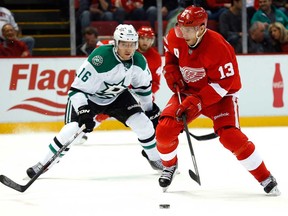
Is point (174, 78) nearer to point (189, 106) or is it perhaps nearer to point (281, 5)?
point (189, 106)

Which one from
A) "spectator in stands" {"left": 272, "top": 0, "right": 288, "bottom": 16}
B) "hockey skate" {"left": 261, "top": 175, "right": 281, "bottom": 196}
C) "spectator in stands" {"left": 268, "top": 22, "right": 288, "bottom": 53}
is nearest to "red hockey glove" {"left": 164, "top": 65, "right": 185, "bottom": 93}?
"hockey skate" {"left": 261, "top": 175, "right": 281, "bottom": 196}

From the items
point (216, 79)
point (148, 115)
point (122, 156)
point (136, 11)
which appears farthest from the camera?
point (136, 11)

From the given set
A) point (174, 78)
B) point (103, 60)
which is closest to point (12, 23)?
point (103, 60)

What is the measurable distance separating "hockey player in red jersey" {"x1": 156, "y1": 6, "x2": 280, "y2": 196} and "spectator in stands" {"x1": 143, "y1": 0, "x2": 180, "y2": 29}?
4.40m

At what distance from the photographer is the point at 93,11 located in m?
9.05

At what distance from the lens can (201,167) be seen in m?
5.75

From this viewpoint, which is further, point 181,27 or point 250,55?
point 250,55

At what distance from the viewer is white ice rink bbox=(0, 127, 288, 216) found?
4.09 metres

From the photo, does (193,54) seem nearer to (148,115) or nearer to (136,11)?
(148,115)

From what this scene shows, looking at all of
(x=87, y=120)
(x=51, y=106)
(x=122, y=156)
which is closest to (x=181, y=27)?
(x=87, y=120)

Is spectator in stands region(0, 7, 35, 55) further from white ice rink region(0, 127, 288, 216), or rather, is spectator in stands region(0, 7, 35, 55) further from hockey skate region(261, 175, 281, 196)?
hockey skate region(261, 175, 281, 196)

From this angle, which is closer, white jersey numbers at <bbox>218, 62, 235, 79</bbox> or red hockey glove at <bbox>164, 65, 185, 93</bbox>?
white jersey numbers at <bbox>218, 62, 235, 79</bbox>

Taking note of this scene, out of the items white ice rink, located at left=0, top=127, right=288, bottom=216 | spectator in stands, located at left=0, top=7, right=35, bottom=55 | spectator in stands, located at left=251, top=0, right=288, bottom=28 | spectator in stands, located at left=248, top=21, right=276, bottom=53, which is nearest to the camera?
white ice rink, located at left=0, top=127, right=288, bottom=216

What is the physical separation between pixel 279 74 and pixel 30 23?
2.90 m
